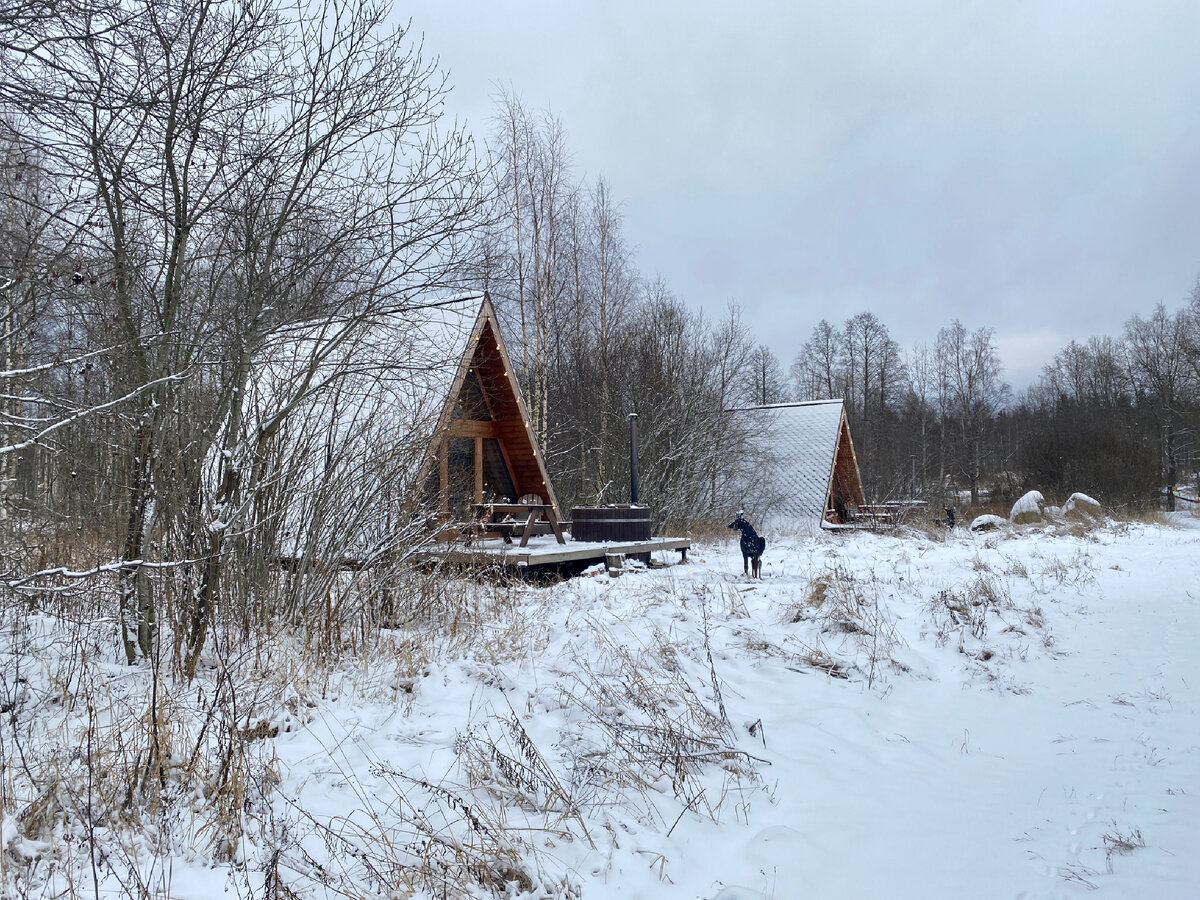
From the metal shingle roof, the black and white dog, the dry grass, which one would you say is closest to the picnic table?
the black and white dog

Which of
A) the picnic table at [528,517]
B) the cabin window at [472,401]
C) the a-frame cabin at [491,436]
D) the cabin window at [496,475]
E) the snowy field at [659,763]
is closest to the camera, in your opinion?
the snowy field at [659,763]

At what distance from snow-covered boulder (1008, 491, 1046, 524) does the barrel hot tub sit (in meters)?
15.4

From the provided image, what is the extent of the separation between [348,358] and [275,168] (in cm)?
147

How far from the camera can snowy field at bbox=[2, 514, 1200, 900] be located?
3223 millimetres

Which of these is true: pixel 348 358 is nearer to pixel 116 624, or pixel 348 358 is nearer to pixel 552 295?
pixel 116 624

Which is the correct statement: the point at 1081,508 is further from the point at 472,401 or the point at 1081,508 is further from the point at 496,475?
the point at 472,401

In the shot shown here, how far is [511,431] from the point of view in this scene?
1224 centimetres

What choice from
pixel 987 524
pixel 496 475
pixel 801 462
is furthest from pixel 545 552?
pixel 987 524

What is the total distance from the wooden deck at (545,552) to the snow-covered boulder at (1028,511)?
1415 centimetres

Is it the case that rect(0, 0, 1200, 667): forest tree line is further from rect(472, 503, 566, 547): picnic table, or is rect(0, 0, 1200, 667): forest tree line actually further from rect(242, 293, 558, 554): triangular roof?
rect(472, 503, 566, 547): picnic table

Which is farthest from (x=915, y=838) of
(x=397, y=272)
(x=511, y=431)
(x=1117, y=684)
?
(x=511, y=431)

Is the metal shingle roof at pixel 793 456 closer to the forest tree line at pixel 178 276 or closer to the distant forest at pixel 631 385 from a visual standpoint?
the distant forest at pixel 631 385

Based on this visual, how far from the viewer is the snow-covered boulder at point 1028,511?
22.6m

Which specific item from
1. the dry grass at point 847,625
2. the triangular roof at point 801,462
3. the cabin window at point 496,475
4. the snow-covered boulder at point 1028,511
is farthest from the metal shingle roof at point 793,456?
the dry grass at point 847,625
